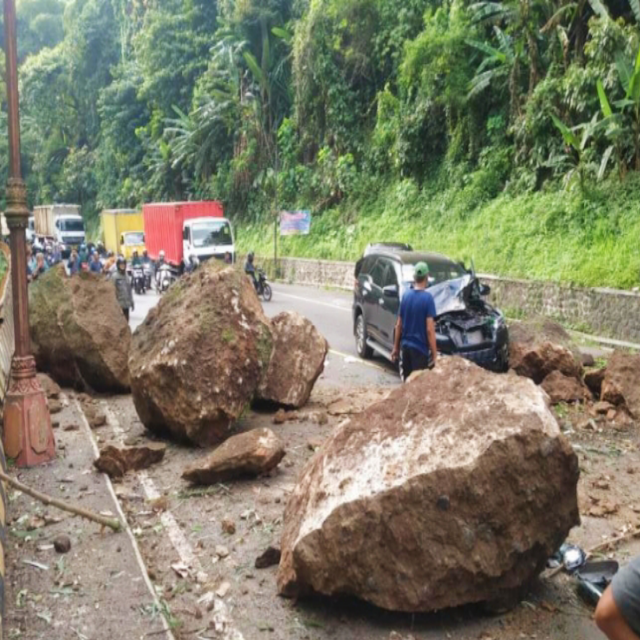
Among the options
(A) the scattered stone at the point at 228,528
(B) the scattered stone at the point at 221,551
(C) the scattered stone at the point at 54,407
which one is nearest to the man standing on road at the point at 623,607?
(B) the scattered stone at the point at 221,551

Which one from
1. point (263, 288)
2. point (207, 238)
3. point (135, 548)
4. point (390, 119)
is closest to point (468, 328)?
point (135, 548)

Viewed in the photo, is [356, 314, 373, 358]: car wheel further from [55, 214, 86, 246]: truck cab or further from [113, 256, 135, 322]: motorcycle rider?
[55, 214, 86, 246]: truck cab

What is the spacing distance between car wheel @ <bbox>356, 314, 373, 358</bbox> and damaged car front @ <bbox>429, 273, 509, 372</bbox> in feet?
9.24

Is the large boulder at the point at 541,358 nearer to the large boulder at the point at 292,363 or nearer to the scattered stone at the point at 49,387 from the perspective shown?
the large boulder at the point at 292,363

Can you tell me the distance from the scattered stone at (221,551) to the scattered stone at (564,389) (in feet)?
17.4

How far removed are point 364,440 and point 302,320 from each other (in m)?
5.18

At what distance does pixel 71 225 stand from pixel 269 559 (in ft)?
161

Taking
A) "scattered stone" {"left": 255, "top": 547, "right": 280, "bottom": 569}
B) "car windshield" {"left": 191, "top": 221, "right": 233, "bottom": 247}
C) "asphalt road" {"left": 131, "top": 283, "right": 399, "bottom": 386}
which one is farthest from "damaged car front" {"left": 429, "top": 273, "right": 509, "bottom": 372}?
"car windshield" {"left": 191, "top": 221, "right": 233, "bottom": 247}

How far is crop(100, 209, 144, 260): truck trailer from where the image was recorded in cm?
4134

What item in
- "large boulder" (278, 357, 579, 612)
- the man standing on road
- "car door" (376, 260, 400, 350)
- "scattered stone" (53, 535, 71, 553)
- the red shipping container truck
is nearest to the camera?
the man standing on road

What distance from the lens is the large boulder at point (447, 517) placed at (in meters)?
4.34

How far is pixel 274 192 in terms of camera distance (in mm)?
38844

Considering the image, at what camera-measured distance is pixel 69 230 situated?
5078 cm

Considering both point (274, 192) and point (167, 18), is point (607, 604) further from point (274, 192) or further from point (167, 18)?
point (167, 18)
